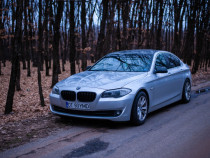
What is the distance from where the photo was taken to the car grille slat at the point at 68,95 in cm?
524

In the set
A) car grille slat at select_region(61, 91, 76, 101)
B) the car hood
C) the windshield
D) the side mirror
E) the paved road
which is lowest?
the paved road

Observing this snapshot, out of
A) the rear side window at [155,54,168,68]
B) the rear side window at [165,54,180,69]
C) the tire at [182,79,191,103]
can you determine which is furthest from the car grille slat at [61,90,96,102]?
the tire at [182,79,191,103]

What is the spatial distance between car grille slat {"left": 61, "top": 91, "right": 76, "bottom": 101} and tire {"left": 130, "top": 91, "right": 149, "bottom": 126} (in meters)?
1.29

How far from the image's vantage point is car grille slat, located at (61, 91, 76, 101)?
17.2 ft

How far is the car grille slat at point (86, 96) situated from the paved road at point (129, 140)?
0.64 metres

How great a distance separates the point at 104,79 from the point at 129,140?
1595 millimetres

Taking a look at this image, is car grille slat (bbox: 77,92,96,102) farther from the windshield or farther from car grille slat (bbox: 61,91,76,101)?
the windshield

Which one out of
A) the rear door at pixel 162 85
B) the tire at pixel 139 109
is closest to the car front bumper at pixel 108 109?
the tire at pixel 139 109

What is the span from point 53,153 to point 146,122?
8.40 ft

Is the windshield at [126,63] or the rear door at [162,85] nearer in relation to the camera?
the rear door at [162,85]

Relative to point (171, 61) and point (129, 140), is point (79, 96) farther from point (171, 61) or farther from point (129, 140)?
point (171, 61)

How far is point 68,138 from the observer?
4.63 metres

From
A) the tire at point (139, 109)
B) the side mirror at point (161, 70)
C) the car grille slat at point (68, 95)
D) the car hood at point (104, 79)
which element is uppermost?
the side mirror at point (161, 70)

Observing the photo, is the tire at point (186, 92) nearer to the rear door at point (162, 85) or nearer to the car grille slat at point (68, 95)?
the rear door at point (162, 85)
